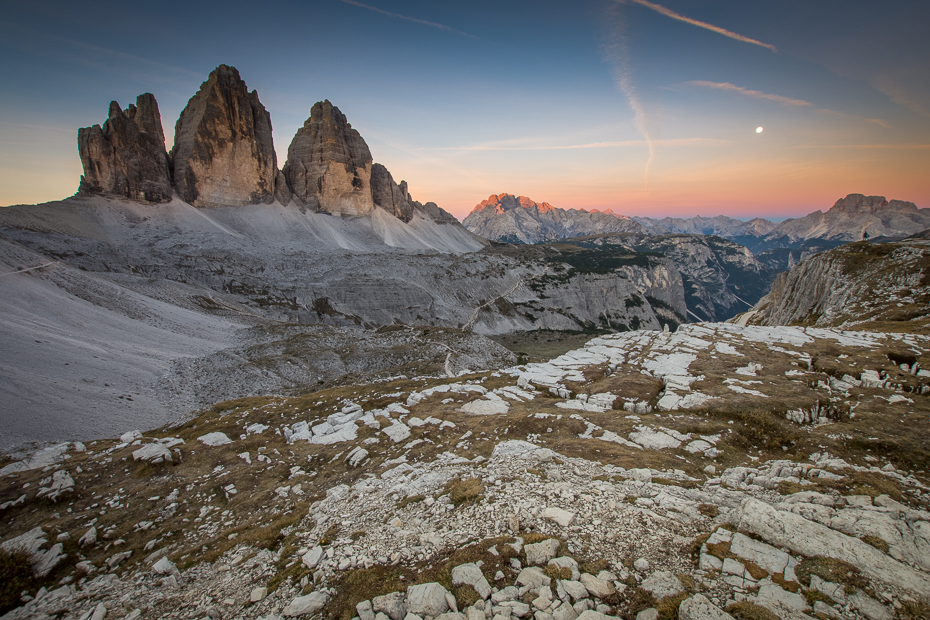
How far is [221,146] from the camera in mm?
139625

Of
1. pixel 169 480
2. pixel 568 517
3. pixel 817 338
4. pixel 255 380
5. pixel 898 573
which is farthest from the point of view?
pixel 255 380

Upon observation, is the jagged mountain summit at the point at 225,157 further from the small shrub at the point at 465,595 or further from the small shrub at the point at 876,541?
the small shrub at the point at 876,541

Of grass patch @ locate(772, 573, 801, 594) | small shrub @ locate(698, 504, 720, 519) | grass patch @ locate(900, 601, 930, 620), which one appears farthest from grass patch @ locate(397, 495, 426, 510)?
grass patch @ locate(900, 601, 930, 620)

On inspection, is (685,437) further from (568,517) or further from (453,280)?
(453,280)

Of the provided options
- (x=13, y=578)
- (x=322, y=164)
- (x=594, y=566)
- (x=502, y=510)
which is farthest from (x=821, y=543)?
(x=322, y=164)

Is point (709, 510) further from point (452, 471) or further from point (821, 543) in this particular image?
point (452, 471)

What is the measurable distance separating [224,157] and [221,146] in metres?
4.04

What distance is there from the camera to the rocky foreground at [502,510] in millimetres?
7781

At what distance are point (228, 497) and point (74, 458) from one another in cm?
937

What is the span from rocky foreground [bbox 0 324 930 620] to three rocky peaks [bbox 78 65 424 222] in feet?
488

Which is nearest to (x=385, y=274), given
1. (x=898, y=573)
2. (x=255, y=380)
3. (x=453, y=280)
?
(x=453, y=280)

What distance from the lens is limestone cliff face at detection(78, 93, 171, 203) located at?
118 metres

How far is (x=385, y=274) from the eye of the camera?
10900cm

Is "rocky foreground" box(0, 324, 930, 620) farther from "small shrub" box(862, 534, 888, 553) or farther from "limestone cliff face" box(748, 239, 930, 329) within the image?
"limestone cliff face" box(748, 239, 930, 329)
